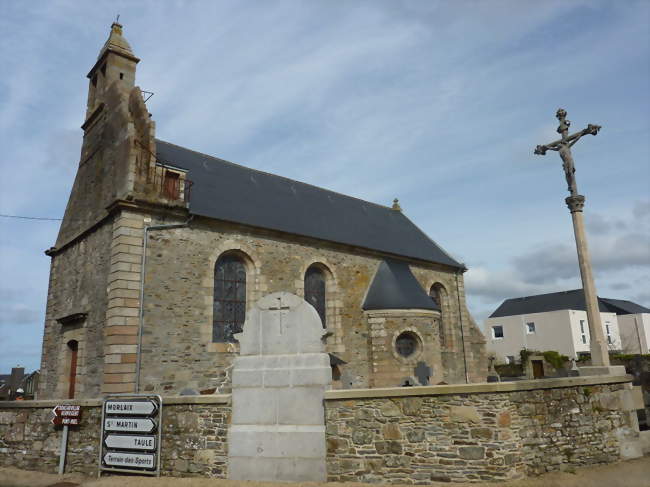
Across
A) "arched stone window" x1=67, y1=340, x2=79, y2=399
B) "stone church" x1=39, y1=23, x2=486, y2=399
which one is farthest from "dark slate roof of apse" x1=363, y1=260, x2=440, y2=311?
"arched stone window" x1=67, y1=340, x2=79, y2=399

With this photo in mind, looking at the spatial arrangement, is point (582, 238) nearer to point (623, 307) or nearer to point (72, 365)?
point (72, 365)

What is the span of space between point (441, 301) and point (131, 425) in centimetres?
1687

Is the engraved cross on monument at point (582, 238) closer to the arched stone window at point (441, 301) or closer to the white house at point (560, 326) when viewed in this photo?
the arched stone window at point (441, 301)

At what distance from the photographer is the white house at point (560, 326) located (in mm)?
35656

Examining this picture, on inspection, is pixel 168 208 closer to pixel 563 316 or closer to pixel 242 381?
pixel 242 381

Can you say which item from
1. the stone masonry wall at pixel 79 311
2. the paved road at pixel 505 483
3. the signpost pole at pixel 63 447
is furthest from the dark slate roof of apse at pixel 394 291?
the signpost pole at pixel 63 447

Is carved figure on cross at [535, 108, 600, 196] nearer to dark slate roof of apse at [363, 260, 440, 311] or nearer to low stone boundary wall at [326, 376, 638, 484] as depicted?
low stone boundary wall at [326, 376, 638, 484]

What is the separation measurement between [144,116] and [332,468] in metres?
11.7

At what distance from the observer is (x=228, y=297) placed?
49.3 ft

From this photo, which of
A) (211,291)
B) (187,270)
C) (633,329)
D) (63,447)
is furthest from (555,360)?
(63,447)

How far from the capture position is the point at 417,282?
20.3 metres

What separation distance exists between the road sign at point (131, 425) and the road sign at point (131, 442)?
12cm

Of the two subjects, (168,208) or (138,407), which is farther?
(168,208)

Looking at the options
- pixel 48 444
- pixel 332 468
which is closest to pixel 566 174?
pixel 332 468
